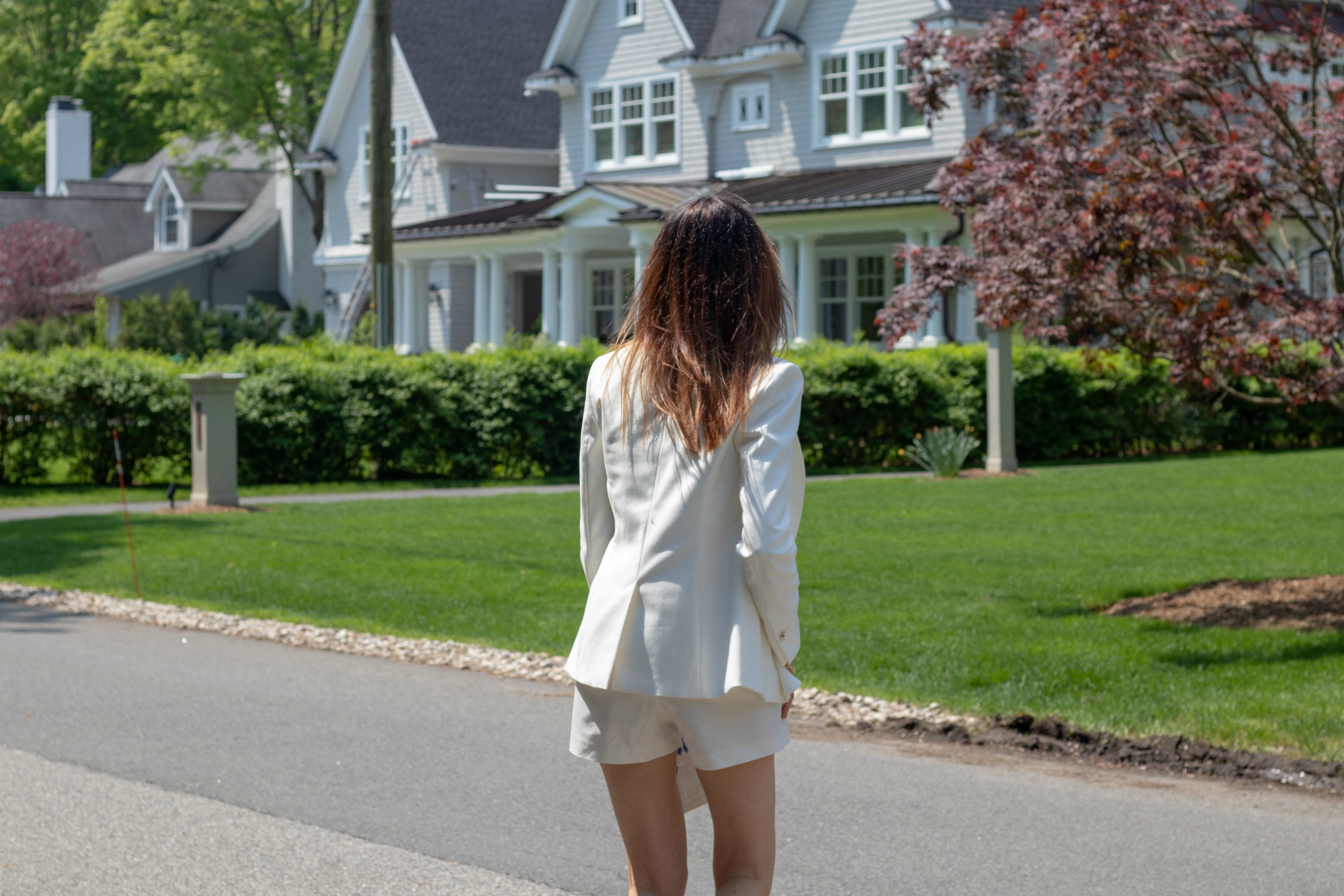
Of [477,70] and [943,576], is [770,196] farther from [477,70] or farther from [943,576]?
[943,576]

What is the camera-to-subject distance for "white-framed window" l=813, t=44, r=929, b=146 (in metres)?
28.1

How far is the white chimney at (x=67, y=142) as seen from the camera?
187 feet

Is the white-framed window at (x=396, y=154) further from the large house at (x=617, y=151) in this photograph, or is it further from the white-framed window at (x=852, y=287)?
the white-framed window at (x=852, y=287)

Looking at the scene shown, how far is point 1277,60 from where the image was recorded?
9.77 meters

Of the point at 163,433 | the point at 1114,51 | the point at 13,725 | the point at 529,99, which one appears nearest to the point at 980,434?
the point at 163,433

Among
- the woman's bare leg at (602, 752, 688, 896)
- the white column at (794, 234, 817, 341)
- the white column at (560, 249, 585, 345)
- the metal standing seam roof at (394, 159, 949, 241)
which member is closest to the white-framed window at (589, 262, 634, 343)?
the white column at (560, 249, 585, 345)

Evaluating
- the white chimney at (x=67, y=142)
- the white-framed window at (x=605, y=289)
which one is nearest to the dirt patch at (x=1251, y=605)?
the white-framed window at (x=605, y=289)

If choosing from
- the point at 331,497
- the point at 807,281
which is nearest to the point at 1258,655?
the point at 331,497

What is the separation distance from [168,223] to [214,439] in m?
34.8

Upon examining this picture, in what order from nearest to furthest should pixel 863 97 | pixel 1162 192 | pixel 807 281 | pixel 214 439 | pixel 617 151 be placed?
pixel 1162 192, pixel 214 439, pixel 807 281, pixel 863 97, pixel 617 151

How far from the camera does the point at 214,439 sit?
52.2 feet

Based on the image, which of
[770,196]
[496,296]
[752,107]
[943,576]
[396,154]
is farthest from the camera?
[396,154]

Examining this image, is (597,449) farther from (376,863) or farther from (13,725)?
(13,725)

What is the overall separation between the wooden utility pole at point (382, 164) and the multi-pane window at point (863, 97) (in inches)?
455
